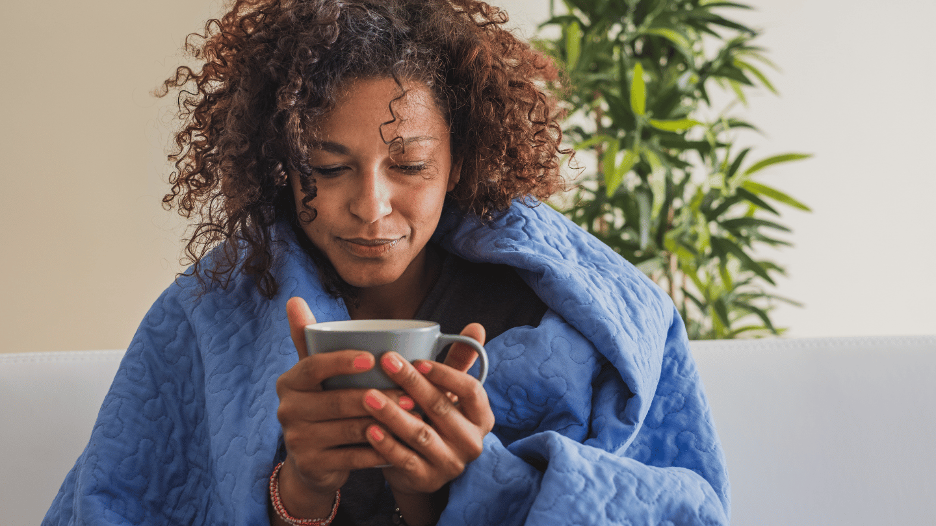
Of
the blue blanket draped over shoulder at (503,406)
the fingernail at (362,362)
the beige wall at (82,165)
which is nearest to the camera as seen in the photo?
the fingernail at (362,362)

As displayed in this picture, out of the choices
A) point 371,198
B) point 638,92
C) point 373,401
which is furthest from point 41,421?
point 638,92

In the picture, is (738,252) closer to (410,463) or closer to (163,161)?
(410,463)

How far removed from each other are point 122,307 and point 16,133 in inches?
25.1

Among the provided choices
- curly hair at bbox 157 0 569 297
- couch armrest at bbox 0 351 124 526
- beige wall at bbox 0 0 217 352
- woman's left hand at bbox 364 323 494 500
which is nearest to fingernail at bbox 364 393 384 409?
woman's left hand at bbox 364 323 494 500

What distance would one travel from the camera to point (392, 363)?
0.55 metres

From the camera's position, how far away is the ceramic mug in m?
0.55

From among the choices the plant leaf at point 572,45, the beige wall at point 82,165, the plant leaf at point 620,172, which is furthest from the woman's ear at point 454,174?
the beige wall at point 82,165

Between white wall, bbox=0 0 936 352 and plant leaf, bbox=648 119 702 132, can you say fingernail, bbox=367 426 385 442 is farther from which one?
white wall, bbox=0 0 936 352

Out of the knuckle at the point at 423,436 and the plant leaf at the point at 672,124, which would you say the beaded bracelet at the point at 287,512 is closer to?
the knuckle at the point at 423,436

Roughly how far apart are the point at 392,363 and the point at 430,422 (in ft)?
0.35

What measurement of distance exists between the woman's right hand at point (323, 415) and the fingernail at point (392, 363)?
0.4 inches

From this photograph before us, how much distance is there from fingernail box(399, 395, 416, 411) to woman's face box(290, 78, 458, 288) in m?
0.28

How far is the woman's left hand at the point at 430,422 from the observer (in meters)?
0.57

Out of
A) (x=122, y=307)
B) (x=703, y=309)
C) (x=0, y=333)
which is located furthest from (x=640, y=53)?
(x=0, y=333)
